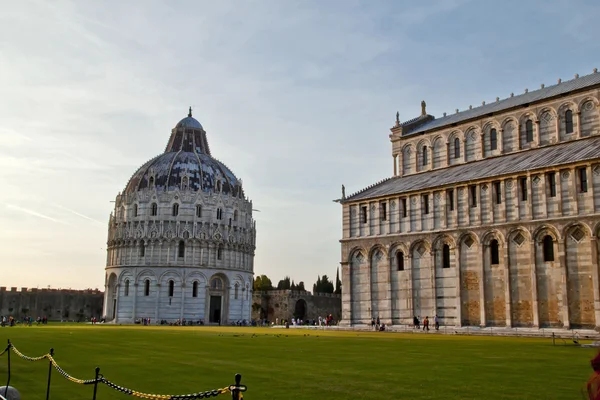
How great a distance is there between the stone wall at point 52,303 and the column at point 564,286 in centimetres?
7899

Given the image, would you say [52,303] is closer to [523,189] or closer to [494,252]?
[494,252]

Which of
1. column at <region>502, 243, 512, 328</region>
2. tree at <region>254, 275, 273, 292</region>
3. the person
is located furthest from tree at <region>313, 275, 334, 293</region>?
the person

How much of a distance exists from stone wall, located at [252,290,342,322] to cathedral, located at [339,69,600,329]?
41.3 m

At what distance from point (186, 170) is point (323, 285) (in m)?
41.2

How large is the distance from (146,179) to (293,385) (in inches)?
3385

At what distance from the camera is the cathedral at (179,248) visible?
294 feet

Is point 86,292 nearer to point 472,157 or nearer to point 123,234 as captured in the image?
point 123,234

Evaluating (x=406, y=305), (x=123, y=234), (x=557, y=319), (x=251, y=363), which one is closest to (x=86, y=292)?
(x=123, y=234)

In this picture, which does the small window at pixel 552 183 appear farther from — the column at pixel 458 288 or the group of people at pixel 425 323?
the group of people at pixel 425 323

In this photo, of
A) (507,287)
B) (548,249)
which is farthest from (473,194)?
(507,287)

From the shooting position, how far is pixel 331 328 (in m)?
53.7

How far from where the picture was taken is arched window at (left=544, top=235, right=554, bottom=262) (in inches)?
1662

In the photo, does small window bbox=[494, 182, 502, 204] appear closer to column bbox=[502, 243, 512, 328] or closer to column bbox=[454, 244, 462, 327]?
column bbox=[502, 243, 512, 328]

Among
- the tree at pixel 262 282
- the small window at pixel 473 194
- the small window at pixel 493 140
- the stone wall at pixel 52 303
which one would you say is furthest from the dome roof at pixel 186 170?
the small window at pixel 473 194
